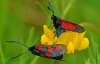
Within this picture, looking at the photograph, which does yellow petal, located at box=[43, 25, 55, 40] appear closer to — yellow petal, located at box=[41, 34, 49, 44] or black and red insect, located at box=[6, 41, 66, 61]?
yellow petal, located at box=[41, 34, 49, 44]

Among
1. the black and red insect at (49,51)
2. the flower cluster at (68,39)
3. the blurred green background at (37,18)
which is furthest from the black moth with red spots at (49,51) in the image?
the blurred green background at (37,18)

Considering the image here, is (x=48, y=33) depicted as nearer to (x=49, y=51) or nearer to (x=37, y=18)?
(x=49, y=51)

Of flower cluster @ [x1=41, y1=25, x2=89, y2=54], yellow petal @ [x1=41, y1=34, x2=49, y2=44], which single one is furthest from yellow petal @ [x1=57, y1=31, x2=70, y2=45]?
yellow petal @ [x1=41, y1=34, x2=49, y2=44]

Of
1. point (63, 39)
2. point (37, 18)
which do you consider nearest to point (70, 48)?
point (63, 39)

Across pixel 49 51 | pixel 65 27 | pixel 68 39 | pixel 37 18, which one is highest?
pixel 37 18

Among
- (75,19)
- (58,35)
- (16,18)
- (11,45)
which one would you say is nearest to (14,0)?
(16,18)
